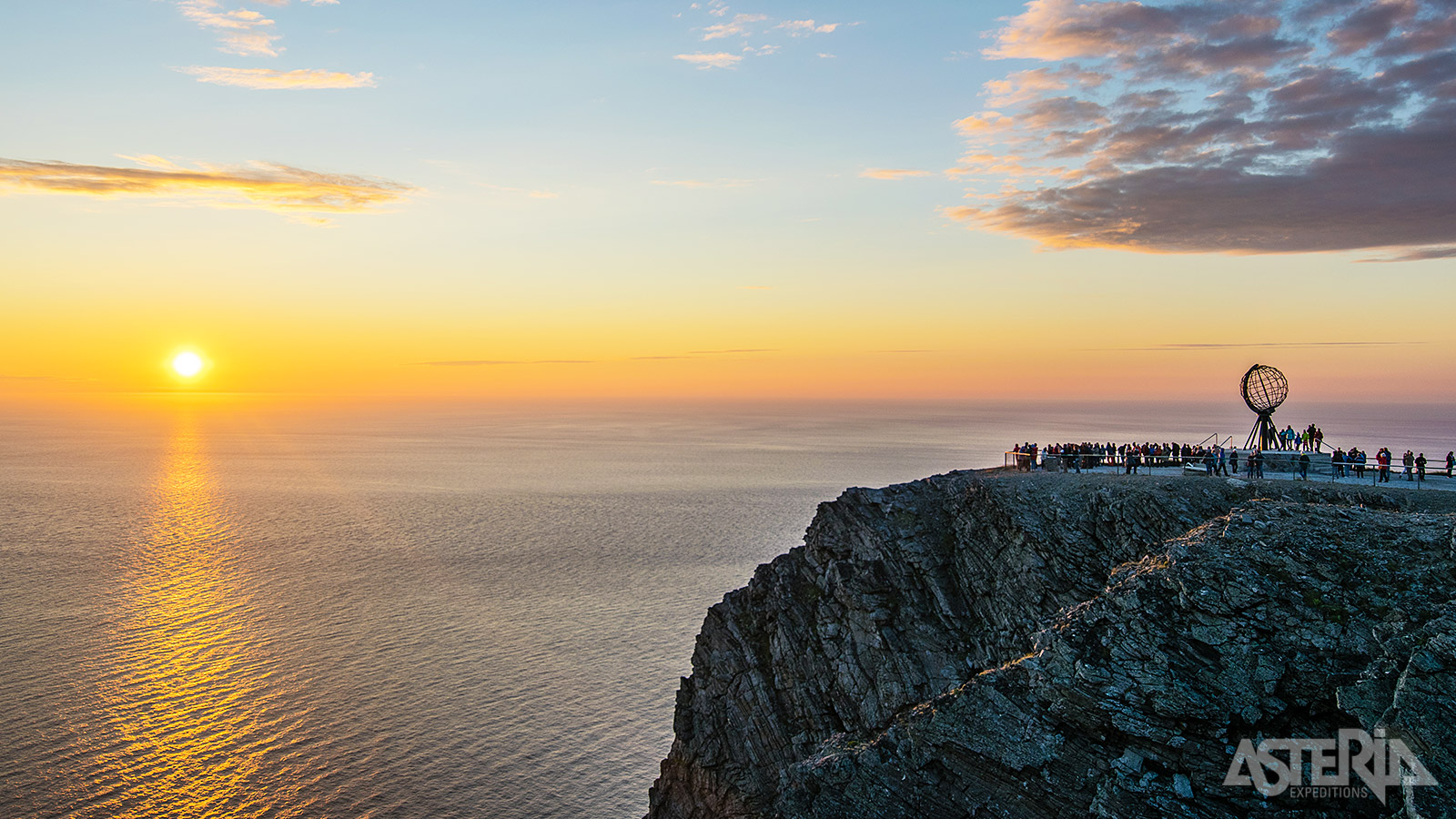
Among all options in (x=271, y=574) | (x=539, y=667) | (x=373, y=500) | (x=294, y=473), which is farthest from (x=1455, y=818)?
(x=294, y=473)

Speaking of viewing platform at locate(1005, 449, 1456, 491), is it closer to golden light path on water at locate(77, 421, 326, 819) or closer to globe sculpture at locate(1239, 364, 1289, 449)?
globe sculpture at locate(1239, 364, 1289, 449)

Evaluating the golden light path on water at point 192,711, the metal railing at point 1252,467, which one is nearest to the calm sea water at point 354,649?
the golden light path on water at point 192,711

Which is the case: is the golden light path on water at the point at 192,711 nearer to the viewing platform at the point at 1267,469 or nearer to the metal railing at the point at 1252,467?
the viewing platform at the point at 1267,469

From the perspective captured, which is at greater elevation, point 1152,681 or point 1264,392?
point 1264,392

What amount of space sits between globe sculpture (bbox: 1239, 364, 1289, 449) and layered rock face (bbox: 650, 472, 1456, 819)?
51.2 ft

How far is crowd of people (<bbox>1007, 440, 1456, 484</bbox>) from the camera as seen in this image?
38562 mm

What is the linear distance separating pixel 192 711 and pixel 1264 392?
62.6 meters

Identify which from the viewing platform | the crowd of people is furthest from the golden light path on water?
the crowd of people

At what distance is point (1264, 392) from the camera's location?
48688 millimetres

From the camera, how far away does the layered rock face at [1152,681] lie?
1752 cm

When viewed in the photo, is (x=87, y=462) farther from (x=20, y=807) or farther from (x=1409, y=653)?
A: (x=1409, y=653)

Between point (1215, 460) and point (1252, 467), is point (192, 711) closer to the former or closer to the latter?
point (1215, 460)

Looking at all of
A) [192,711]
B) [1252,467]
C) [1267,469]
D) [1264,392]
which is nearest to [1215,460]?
[1252,467]

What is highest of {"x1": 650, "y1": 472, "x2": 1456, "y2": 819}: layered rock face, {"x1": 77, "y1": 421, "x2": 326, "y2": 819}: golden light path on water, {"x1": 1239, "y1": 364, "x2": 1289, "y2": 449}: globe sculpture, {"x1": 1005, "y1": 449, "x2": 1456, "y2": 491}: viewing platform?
{"x1": 1239, "y1": 364, "x2": 1289, "y2": 449}: globe sculpture
